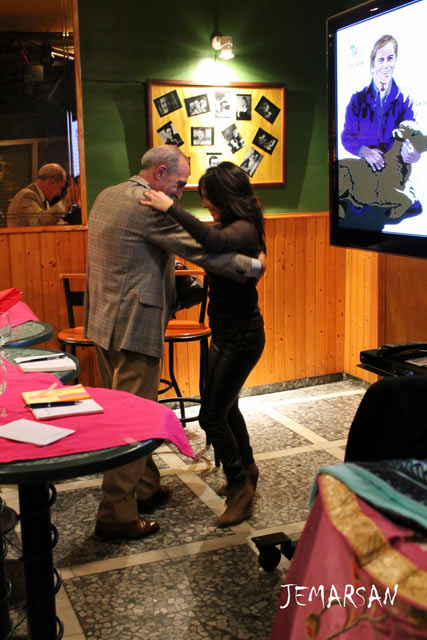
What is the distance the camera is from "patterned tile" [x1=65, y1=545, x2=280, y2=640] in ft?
8.57

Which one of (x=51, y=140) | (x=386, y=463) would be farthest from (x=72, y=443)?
(x=51, y=140)

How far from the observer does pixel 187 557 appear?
10.3 ft

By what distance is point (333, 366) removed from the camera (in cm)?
588

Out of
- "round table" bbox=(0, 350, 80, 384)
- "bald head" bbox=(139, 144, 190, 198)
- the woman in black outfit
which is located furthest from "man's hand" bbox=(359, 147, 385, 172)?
"round table" bbox=(0, 350, 80, 384)

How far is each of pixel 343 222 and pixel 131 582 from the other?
1.86 meters

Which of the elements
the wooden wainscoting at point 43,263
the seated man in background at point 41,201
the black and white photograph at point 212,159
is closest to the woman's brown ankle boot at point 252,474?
the wooden wainscoting at point 43,263

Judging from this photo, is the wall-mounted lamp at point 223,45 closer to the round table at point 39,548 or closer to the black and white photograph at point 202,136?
the black and white photograph at point 202,136

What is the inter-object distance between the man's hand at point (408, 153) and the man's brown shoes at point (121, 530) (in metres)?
1.94

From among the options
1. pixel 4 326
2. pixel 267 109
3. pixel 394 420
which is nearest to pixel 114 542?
pixel 4 326

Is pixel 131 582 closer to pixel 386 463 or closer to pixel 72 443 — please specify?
pixel 72 443

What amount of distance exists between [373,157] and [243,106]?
Answer: 2.31 metres

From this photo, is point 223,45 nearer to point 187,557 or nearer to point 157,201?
point 157,201

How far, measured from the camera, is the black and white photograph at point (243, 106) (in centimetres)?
529

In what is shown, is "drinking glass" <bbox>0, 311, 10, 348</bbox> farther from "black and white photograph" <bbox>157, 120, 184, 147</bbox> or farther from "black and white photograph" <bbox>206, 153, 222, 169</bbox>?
"black and white photograph" <bbox>206, 153, 222, 169</bbox>
